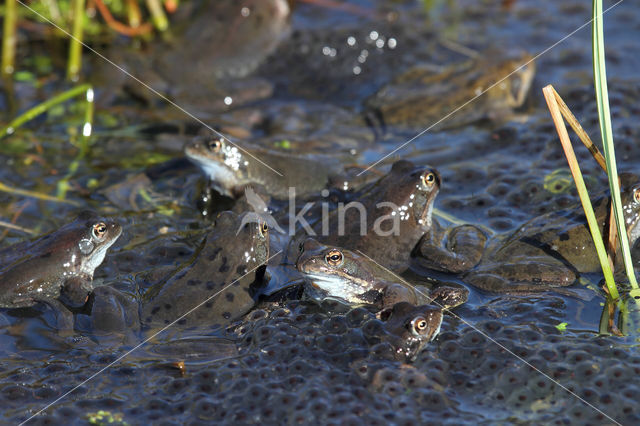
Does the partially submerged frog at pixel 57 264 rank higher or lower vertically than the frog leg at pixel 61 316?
higher

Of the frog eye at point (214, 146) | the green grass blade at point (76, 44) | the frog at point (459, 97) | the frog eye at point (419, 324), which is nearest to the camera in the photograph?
the frog eye at point (419, 324)

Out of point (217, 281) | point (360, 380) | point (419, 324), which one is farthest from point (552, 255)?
point (217, 281)

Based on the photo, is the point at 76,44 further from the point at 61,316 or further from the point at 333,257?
the point at 333,257

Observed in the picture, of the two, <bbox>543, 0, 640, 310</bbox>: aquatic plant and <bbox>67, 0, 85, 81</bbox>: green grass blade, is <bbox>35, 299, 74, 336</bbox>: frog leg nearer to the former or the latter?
<bbox>543, 0, 640, 310</bbox>: aquatic plant

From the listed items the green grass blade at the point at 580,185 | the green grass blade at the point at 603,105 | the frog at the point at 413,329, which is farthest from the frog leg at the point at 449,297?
the green grass blade at the point at 603,105

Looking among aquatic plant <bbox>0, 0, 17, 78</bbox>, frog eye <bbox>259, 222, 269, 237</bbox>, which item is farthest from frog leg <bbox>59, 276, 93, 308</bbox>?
aquatic plant <bbox>0, 0, 17, 78</bbox>

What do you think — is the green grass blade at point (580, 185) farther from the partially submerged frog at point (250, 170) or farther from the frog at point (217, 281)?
the partially submerged frog at point (250, 170)
